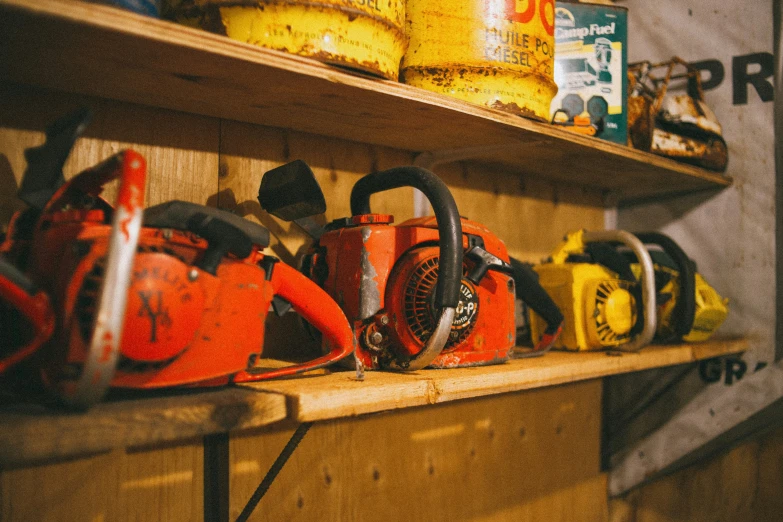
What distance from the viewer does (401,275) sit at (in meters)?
0.95

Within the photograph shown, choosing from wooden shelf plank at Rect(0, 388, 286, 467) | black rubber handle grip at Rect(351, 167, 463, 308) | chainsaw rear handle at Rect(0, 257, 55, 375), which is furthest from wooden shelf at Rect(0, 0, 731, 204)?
wooden shelf plank at Rect(0, 388, 286, 467)

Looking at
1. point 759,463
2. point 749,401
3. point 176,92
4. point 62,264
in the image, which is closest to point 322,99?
point 176,92

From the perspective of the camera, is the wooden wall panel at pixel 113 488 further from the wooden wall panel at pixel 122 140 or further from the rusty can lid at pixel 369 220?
the rusty can lid at pixel 369 220

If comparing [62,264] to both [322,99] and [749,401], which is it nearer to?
[322,99]

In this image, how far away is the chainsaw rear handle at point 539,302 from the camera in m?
1.27

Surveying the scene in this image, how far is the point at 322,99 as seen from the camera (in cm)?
96

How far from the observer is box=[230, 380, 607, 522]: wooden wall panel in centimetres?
120

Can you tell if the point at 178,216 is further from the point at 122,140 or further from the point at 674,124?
the point at 674,124

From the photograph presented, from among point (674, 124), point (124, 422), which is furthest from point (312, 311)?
point (674, 124)

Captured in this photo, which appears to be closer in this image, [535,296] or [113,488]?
[113,488]

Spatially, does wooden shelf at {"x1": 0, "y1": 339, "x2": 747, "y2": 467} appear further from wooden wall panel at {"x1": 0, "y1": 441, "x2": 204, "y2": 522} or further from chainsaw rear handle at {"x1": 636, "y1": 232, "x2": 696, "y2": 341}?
chainsaw rear handle at {"x1": 636, "y1": 232, "x2": 696, "y2": 341}

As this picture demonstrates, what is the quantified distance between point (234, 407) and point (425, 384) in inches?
11.5

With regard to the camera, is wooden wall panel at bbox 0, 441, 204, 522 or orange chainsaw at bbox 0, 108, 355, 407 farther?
wooden wall panel at bbox 0, 441, 204, 522

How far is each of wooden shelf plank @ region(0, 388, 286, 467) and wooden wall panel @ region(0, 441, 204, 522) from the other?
35 centimetres
